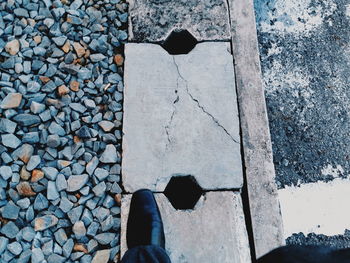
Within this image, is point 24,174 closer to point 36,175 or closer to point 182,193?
point 36,175

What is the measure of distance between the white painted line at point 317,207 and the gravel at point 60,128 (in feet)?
3.50

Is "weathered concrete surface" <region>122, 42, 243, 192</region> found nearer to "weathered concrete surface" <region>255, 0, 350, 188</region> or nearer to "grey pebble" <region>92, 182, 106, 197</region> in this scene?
"grey pebble" <region>92, 182, 106, 197</region>

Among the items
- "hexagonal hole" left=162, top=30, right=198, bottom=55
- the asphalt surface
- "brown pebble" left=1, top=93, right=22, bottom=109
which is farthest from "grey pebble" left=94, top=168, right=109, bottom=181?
the asphalt surface

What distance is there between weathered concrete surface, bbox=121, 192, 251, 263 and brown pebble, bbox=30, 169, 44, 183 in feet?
1.53

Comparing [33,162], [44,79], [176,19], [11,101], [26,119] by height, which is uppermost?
[176,19]

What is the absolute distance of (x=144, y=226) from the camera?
2125 mm

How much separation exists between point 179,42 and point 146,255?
1456 mm

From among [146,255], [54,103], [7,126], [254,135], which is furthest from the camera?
[254,135]

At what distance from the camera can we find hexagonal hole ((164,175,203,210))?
93.6 inches

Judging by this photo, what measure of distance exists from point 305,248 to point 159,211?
91 centimetres

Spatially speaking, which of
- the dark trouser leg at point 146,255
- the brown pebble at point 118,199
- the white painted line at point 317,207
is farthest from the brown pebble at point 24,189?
the white painted line at point 317,207

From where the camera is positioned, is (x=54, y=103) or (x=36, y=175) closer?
(x=36, y=175)

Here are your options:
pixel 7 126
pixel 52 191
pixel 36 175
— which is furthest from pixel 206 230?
pixel 7 126

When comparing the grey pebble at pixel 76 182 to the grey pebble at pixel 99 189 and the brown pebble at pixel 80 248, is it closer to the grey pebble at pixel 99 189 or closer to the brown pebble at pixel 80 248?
the grey pebble at pixel 99 189
